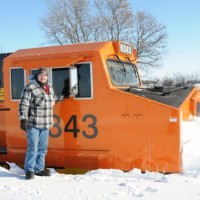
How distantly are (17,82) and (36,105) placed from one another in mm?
1177

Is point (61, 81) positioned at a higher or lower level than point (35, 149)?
higher

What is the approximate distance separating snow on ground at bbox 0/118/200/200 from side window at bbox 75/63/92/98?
135 centimetres

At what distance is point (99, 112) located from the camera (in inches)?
230

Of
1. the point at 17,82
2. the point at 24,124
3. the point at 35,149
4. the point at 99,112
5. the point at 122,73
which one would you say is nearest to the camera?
the point at 24,124

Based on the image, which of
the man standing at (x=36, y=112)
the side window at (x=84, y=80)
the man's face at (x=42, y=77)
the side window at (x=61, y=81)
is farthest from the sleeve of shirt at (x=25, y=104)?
the side window at (x=84, y=80)

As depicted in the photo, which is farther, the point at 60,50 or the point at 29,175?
the point at 60,50

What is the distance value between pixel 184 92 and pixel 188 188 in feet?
7.59

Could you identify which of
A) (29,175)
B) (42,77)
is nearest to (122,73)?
(42,77)

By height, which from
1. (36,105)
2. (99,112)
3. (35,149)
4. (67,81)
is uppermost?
(67,81)

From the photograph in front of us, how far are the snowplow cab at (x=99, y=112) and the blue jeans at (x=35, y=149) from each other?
534mm

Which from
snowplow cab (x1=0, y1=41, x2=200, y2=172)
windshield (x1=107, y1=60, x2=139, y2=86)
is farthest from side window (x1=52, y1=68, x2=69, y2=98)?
windshield (x1=107, y1=60, x2=139, y2=86)

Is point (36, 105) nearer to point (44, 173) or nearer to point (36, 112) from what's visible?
point (36, 112)

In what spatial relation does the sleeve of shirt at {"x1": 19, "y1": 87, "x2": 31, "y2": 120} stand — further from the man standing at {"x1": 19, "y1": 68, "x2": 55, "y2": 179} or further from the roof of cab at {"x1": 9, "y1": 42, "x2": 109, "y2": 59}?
the roof of cab at {"x1": 9, "y1": 42, "x2": 109, "y2": 59}

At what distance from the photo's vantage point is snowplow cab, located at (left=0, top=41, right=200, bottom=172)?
18.0ft
